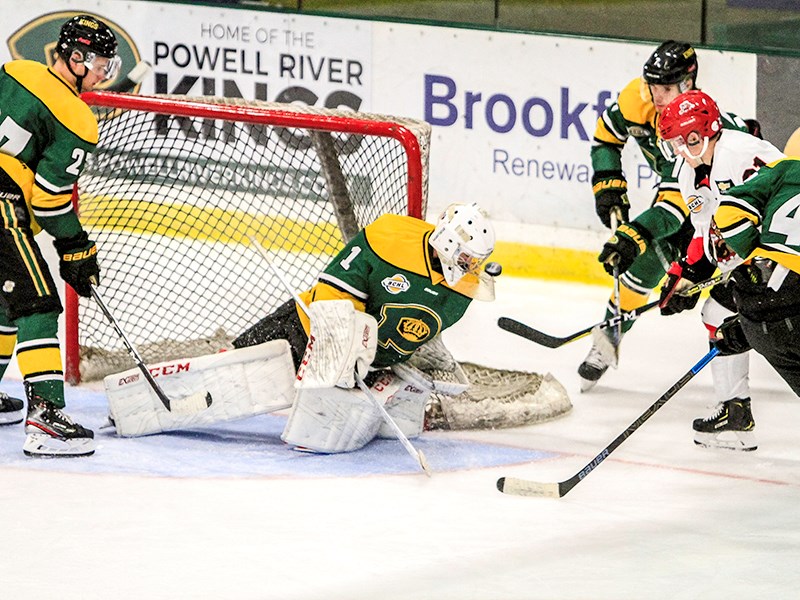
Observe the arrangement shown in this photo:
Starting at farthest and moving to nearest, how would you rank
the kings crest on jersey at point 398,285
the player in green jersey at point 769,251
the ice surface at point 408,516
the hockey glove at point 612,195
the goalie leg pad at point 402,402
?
the hockey glove at point 612,195
the goalie leg pad at point 402,402
the kings crest on jersey at point 398,285
the player in green jersey at point 769,251
the ice surface at point 408,516

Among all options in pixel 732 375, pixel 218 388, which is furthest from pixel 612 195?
pixel 218 388

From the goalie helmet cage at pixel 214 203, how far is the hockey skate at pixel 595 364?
0.78m

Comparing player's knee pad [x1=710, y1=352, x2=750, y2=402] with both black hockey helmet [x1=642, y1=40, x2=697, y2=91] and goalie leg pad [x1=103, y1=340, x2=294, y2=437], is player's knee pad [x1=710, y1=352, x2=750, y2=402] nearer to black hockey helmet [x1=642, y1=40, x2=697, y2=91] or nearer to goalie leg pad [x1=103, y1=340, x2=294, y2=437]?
black hockey helmet [x1=642, y1=40, x2=697, y2=91]

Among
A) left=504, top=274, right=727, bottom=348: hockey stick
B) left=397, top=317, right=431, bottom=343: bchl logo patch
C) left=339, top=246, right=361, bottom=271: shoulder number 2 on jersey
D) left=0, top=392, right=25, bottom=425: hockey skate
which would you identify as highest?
left=339, top=246, right=361, bottom=271: shoulder number 2 on jersey

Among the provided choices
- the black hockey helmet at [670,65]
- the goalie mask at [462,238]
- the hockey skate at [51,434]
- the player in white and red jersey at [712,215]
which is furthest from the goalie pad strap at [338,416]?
the black hockey helmet at [670,65]

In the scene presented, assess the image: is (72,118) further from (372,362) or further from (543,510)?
(543,510)

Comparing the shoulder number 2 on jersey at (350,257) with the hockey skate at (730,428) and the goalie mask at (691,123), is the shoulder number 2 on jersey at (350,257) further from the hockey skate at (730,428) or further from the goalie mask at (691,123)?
the hockey skate at (730,428)

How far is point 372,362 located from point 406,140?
67cm

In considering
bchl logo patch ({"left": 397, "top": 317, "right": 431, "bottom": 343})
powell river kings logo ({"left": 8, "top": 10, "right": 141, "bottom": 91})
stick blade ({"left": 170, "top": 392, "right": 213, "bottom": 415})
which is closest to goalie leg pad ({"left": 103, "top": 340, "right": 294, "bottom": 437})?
stick blade ({"left": 170, "top": 392, "right": 213, "bottom": 415})

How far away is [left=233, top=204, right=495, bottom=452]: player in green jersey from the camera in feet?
12.9

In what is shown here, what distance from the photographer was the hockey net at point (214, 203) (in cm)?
459

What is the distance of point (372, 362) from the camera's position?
13.4 ft

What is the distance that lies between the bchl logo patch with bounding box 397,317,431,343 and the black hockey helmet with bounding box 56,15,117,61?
104 centimetres

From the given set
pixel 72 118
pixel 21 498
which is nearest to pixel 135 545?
pixel 21 498
